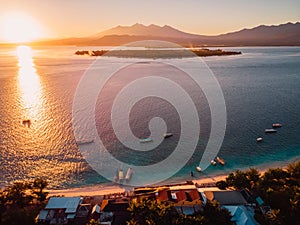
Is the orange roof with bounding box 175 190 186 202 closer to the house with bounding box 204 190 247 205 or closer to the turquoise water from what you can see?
the house with bounding box 204 190 247 205

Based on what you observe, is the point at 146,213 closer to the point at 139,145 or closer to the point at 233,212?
the point at 233,212

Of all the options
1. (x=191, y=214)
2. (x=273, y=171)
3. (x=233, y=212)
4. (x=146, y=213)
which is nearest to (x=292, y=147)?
(x=273, y=171)

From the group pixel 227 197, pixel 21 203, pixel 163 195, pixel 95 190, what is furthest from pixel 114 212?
pixel 227 197

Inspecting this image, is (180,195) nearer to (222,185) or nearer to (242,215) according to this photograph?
(242,215)

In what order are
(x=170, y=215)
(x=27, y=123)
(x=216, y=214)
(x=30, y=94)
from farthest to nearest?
(x=30, y=94) → (x=27, y=123) → (x=216, y=214) → (x=170, y=215)

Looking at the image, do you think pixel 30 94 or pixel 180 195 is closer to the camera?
pixel 180 195

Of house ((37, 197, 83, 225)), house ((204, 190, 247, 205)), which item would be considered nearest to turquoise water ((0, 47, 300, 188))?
house ((37, 197, 83, 225))

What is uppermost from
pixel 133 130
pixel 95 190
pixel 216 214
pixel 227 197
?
pixel 216 214

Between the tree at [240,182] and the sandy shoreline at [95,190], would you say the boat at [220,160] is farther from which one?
the tree at [240,182]
